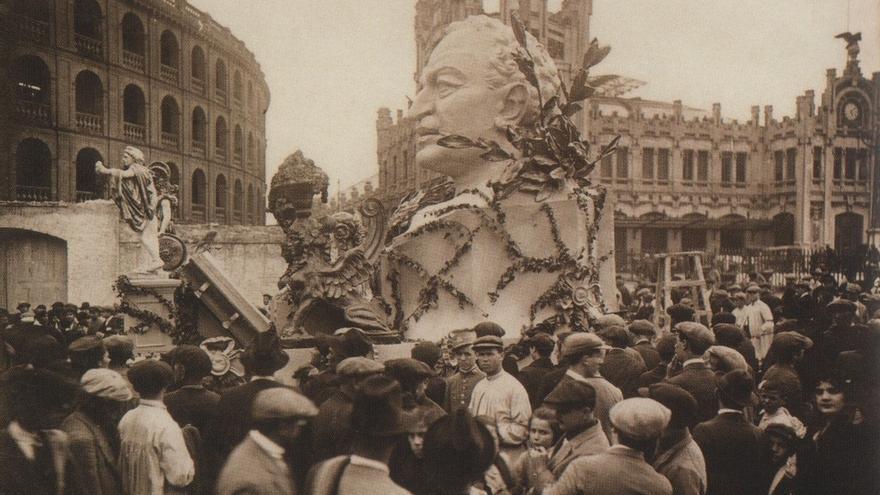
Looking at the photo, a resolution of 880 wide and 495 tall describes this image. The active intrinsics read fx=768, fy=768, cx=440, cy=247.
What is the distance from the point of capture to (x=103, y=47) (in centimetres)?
2255

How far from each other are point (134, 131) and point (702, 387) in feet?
82.4

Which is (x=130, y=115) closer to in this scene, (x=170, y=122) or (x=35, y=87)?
(x=170, y=122)

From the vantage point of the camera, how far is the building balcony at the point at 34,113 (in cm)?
1741

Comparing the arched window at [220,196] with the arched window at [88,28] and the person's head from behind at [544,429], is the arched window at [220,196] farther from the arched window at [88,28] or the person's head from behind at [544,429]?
the person's head from behind at [544,429]

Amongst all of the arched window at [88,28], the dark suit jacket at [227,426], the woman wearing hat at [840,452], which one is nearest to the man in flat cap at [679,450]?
the woman wearing hat at [840,452]

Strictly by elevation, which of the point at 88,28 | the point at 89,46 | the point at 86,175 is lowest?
the point at 86,175

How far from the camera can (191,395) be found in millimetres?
4742

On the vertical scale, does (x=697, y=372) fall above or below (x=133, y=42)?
below

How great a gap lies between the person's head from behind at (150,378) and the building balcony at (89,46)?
18353mm

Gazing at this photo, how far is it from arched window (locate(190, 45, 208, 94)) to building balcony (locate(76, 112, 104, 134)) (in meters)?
3.52

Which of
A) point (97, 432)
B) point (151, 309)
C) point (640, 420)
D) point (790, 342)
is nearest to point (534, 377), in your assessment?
point (790, 342)

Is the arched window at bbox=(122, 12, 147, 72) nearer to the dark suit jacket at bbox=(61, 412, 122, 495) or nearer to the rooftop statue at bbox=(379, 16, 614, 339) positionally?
the rooftop statue at bbox=(379, 16, 614, 339)

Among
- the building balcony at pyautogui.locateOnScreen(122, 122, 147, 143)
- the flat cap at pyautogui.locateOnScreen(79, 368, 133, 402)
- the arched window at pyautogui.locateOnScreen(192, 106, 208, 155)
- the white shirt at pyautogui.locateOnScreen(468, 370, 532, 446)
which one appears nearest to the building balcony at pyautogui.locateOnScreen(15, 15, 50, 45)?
the building balcony at pyautogui.locateOnScreen(122, 122, 147, 143)

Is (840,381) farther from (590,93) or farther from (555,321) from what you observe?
(590,93)
